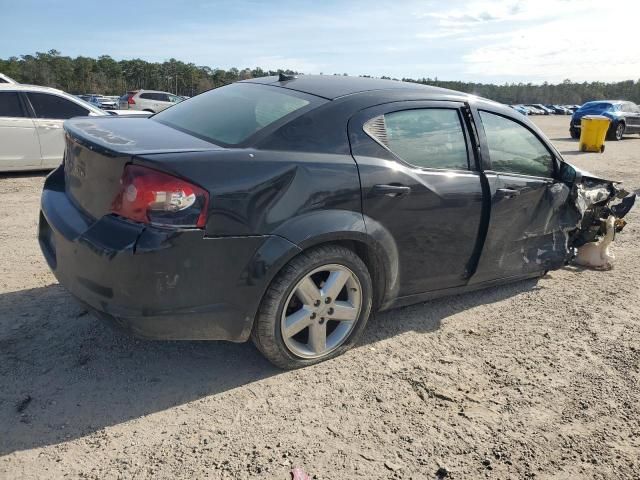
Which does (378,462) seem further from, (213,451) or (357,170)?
(357,170)

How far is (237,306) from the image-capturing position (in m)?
2.62

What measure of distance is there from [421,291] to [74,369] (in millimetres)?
2133


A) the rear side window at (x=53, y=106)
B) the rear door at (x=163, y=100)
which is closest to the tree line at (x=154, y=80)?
the rear door at (x=163, y=100)

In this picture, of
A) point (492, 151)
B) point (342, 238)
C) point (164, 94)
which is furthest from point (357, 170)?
point (164, 94)

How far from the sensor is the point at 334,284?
2.94 metres

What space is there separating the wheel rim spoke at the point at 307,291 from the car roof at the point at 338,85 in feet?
3.61

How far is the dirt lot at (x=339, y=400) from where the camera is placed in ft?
7.53

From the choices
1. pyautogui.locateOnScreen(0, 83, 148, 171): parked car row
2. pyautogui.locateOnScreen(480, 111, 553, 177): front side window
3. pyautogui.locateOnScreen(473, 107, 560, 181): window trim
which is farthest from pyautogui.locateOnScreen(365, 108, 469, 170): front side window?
pyautogui.locateOnScreen(0, 83, 148, 171): parked car row

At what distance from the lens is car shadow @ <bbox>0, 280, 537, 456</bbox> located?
8.11ft

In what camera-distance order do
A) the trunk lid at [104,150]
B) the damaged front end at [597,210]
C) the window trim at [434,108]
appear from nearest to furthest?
the trunk lid at [104,150] < the window trim at [434,108] < the damaged front end at [597,210]

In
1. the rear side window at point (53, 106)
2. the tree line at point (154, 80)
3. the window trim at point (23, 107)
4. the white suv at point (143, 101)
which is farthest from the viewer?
the tree line at point (154, 80)

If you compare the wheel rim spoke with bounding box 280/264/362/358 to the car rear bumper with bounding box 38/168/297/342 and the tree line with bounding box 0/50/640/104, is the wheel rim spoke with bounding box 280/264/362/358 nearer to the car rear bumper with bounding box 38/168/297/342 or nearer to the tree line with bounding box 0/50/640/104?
the car rear bumper with bounding box 38/168/297/342

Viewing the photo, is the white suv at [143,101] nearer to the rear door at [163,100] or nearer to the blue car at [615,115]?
the rear door at [163,100]

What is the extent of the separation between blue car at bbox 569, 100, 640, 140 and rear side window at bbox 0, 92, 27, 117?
61.8ft
